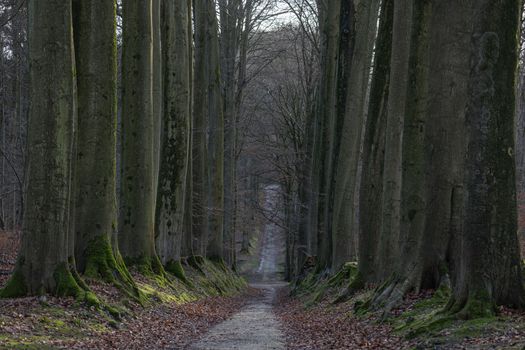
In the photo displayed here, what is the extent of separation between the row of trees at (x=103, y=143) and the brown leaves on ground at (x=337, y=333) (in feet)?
11.6

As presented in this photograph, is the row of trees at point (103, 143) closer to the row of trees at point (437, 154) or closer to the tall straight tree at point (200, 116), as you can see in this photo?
the tall straight tree at point (200, 116)

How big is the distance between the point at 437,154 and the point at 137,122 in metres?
7.95

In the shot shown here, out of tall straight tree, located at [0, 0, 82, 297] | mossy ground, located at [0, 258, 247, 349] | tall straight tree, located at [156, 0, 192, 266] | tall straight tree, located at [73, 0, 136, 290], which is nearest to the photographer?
mossy ground, located at [0, 258, 247, 349]

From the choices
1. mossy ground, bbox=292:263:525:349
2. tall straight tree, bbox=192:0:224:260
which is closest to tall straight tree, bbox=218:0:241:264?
tall straight tree, bbox=192:0:224:260

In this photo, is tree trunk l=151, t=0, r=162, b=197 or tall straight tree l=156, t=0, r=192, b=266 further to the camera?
tall straight tree l=156, t=0, r=192, b=266

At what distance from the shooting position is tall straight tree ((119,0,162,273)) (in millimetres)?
15875

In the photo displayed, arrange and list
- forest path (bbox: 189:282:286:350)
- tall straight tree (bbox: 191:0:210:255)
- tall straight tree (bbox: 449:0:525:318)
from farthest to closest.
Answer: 1. tall straight tree (bbox: 191:0:210:255)
2. forest path (bbox: 189:282:286:350)
3. tall straight tree (bbox: 449:0:525:318)

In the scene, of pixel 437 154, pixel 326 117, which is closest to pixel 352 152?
pixel 326 117

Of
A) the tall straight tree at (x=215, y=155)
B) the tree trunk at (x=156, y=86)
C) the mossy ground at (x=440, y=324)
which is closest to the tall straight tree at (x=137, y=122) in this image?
the tree trunk at (x=156, y=86)

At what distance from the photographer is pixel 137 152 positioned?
15.9m

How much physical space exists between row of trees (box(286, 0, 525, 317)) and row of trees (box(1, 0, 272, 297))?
4.90m

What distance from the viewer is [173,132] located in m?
19.1

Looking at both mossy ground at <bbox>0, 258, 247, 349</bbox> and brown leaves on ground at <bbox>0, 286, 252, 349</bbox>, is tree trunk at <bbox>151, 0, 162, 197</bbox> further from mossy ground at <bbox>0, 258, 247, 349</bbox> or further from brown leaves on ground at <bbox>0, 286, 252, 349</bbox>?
brown leaves on ground at <bbox>0, 286, 252, 349</bbox>

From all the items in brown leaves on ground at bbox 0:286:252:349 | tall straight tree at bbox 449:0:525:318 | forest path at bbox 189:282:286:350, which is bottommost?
forest path at bbox 189:282:286:350
